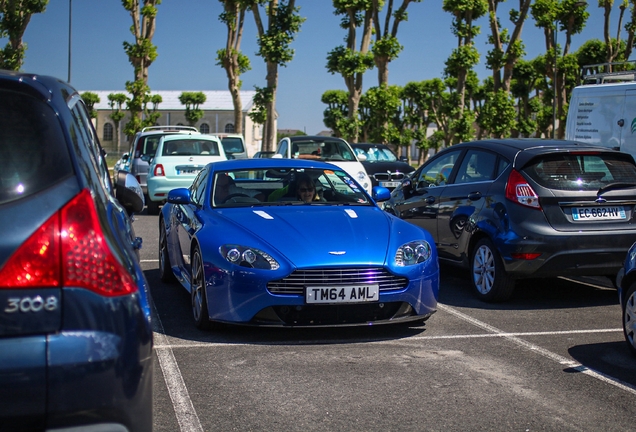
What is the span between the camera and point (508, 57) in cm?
3922

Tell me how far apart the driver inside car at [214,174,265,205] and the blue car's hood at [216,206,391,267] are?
1.20 ft

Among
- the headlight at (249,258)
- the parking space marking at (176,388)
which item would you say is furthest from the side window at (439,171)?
the parking space marking at (176,388)

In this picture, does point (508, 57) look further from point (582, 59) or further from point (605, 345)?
point (605, 345)

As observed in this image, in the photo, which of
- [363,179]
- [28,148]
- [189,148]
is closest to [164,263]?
[28,148]

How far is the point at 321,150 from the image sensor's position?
19031 mm

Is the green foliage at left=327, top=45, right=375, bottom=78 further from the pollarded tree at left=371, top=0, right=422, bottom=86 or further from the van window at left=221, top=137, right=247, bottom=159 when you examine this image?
the van window at left=221, top=137, right=247, bottom=159

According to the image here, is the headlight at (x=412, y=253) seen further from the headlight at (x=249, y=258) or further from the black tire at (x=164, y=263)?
the black tire at (x=164, y=263)

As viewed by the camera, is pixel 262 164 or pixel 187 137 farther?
pixel 187 137

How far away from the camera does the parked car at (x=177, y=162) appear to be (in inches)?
700

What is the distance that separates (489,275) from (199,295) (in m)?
2.95

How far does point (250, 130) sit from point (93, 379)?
A: 365 feet

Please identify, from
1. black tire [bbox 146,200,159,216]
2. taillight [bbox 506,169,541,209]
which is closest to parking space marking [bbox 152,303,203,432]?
taillight [bbox 506,169,541,209]

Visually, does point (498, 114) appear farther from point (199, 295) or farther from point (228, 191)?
point (199, 295)

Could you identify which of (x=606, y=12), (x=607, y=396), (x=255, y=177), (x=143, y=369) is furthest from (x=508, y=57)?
(x=143, y=369)
